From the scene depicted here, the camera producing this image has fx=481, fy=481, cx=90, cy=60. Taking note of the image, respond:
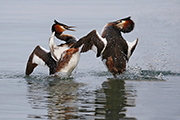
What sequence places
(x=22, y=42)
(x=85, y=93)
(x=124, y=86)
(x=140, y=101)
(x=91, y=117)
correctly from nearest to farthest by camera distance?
1. (x=91, y=117)
2. (x=140, y=101)
3. (x=85, y=93)
4. (x=124, y=86)
5. (x=22, y=42)

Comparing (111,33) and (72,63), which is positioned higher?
(111,33)

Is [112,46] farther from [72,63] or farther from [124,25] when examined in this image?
[72,63]

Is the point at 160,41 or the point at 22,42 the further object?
the point at 22,42

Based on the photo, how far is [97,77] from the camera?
11.4 meters

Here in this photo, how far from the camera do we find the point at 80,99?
8414mm

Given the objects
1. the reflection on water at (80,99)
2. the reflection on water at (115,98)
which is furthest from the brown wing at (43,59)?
the reflection on water at (115,98)

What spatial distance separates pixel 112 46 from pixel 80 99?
11.0 feet

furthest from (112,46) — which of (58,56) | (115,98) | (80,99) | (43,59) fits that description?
(80,99)

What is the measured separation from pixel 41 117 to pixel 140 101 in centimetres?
190

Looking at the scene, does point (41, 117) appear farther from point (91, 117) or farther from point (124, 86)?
point (124, 86)

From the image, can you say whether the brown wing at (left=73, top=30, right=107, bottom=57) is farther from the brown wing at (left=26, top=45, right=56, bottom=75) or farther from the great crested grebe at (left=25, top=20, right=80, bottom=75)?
the brown wing at (left=26, top=45, right=56, bottom=75)

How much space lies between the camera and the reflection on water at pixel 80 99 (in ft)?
23.6

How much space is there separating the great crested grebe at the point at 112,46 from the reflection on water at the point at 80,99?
0.75m

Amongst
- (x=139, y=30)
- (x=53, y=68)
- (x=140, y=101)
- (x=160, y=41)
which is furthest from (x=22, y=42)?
(x=140, y=101)
